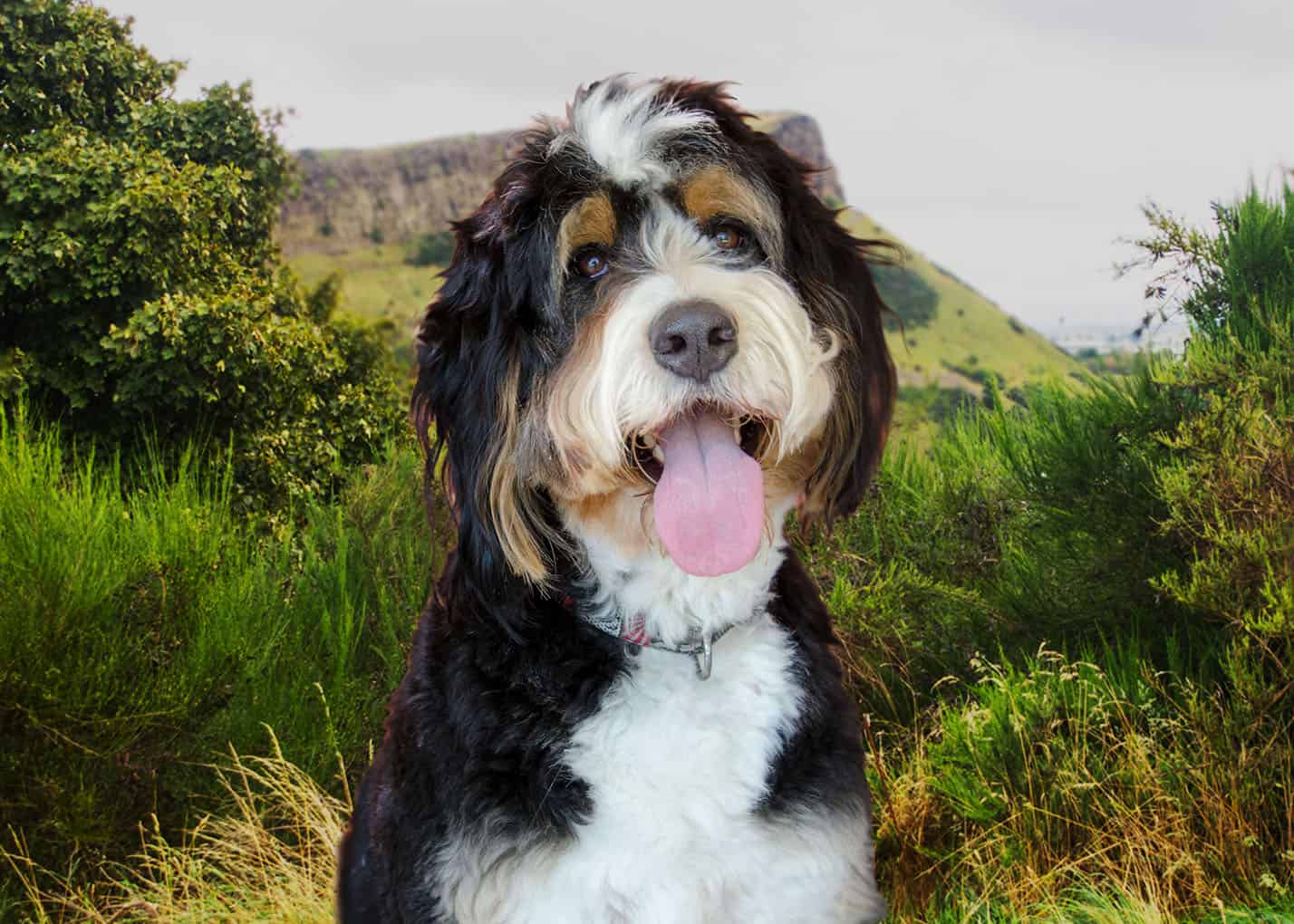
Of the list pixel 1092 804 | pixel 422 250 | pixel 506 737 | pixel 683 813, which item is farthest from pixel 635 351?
pixel 422 250

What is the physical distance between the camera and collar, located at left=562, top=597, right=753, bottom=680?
115 inches

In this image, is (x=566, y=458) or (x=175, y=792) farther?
(x=175, y=792)

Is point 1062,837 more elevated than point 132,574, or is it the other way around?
point 132,574

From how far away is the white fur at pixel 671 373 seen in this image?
2.60 metres

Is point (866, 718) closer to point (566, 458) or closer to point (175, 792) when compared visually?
point (566, 458)

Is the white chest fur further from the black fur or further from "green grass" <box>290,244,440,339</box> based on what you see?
"green grass" <box>290,244,440,339</box>

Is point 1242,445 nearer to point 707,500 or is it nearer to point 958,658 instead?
point 958,658

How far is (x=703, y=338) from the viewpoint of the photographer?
2557mm

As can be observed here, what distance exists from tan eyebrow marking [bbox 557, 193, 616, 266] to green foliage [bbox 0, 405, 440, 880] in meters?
2.78

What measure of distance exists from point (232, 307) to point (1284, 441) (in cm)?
641

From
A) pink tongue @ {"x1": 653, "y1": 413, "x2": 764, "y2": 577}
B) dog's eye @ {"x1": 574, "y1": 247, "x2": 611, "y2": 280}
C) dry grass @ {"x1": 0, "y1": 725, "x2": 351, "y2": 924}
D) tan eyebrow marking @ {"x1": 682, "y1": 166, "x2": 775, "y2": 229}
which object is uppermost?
tan eyebrow marking @ {"x1": 682, "y1": 166, "x2": 775, "y2": 229}

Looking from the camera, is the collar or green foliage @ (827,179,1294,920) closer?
the collar

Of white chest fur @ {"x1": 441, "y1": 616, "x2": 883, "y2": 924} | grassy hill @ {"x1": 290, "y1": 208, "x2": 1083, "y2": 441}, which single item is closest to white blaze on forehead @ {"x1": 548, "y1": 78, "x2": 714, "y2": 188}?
grassy hill @ {"x1": 290, "y1": 208, "x2": 1083, "y2": 441}

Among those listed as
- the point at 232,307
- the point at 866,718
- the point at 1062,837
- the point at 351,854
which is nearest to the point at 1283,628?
the point at 1062,837
